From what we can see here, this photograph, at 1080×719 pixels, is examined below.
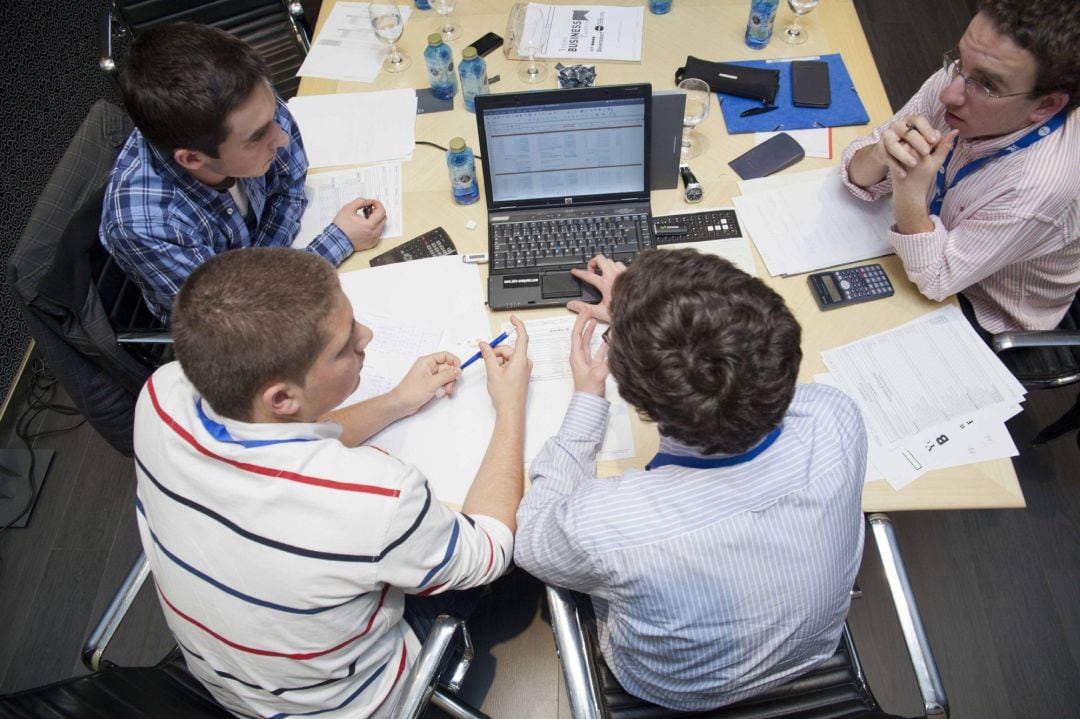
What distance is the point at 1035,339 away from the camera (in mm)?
1402

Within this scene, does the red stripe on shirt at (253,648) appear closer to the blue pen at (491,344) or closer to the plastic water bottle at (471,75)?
the blue pen at (491,344)

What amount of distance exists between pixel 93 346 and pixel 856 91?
2072 millimetres

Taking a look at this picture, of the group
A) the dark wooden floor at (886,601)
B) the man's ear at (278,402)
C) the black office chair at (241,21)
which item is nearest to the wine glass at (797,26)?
the dark wooden floor at (886,601)

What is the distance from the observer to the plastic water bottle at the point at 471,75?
Result: 178 cm

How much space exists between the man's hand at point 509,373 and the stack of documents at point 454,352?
0.17ft

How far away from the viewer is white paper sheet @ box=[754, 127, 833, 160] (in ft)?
5.66

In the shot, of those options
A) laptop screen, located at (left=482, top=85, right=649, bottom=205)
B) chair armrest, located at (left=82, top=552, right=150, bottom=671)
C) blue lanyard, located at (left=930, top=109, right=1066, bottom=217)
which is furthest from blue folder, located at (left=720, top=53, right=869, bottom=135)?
chair armrest, located at (left=82, top=552, right=150, bottom=671)

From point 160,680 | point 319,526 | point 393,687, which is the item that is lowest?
point 393,687

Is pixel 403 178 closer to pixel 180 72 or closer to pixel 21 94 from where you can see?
pixel 180 72

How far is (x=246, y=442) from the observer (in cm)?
98

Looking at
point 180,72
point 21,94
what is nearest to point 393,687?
point 180,72

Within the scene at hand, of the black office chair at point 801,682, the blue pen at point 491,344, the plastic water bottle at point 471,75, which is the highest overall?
the plastic water bottle at point 471,75

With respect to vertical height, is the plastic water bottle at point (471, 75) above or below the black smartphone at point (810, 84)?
above

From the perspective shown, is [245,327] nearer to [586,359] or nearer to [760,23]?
[586,359]
